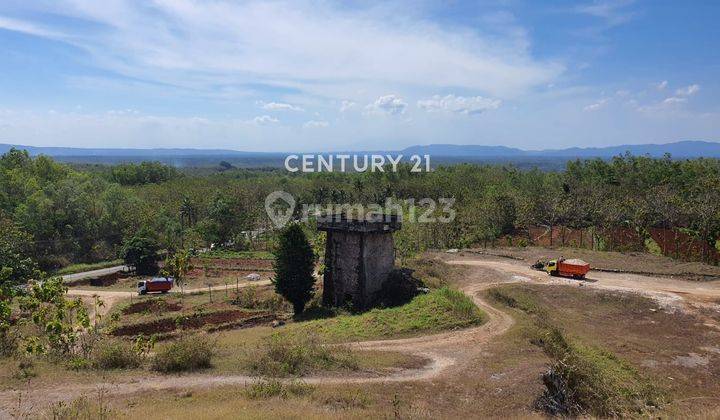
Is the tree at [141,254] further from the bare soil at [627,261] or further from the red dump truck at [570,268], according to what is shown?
the red dump truck at [570,268]

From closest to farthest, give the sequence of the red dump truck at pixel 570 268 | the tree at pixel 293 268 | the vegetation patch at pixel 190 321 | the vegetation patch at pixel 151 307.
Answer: the vegetation patch at pixel 190 321, the red dump truck at pixel 570 268, the tree at pixel 293 268, the vegetation patch at pixel 151 307

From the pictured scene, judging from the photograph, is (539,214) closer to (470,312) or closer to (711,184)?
(711,184)

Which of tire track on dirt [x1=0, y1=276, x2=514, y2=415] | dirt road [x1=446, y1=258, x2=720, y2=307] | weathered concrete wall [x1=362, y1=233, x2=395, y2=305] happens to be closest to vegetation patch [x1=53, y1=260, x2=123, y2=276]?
weathered concrete wall [x1=362, y1=233, x2=395, y2=305]

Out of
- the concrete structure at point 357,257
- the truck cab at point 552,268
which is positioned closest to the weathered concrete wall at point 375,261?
the concrete structure at point 357,257

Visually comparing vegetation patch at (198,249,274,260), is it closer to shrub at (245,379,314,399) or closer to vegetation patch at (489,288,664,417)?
shrub at (245,379,314,399)

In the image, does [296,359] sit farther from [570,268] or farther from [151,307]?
[151,307]

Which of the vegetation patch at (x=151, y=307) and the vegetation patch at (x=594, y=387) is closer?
the vegetation patch at (x=594, y=387)

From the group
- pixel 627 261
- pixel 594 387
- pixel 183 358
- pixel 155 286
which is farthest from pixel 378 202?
pixel 594 387
